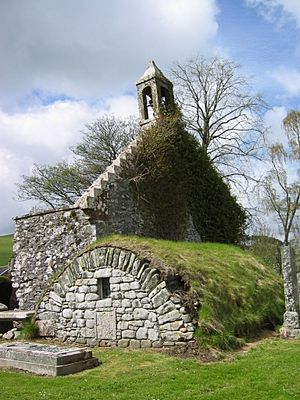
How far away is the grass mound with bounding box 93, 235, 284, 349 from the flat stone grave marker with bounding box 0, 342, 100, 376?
256 cm

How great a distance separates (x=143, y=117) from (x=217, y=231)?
6.29 metres

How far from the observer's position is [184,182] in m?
19.4

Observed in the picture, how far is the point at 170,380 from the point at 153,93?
48.3 ft

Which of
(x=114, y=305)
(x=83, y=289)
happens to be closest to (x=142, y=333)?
(x=114, y=305)

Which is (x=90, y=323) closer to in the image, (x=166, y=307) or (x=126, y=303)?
(x=126, y=303)

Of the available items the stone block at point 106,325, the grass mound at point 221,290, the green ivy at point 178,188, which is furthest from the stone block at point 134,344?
the green ivy at point 178,188

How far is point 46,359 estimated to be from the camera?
8.56m

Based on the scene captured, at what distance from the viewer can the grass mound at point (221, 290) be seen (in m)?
9.92

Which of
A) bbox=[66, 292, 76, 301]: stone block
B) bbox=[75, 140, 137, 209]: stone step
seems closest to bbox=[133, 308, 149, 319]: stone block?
bbox=[66, 292, 76, 301]: stone block

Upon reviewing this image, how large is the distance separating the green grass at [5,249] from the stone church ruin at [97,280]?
32.6 m

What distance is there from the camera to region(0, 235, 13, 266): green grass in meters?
48.7

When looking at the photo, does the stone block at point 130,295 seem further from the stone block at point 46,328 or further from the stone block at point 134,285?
the stone block at point 46,328

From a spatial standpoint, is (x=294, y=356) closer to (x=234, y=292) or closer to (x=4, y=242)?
(x=234, y=292)

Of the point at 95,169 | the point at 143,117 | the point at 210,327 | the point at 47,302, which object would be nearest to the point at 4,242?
the point at 95,169
